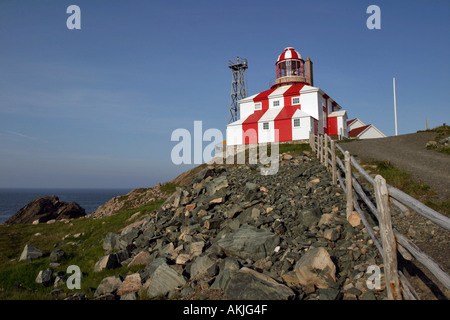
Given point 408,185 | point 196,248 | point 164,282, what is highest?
point 408,185

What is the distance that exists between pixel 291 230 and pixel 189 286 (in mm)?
3592

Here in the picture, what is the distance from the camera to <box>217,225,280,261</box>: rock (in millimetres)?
8086

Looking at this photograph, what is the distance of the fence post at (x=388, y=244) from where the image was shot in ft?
17.1

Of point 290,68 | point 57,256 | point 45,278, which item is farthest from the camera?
point 290,68

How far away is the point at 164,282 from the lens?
7.80 meters

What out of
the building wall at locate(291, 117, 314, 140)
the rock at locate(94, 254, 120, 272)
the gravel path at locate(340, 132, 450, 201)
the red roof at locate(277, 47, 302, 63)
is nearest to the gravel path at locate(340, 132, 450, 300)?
the gravel path at locate(340, 132, 450, 201)

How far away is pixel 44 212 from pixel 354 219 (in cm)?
3903

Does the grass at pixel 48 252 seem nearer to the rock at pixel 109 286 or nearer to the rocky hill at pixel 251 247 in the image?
the rock at pixel 109 286

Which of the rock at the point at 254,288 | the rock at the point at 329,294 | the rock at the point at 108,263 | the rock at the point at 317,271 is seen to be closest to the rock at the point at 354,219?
the rock at the point at 317,271

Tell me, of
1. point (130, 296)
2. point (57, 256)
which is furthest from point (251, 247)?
point (57, 256)

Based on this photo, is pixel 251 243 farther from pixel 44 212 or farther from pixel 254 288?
pixel 44 212

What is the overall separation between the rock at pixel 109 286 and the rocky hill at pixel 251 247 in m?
0.03

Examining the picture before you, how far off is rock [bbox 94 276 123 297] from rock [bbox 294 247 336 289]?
5309 millimetres
